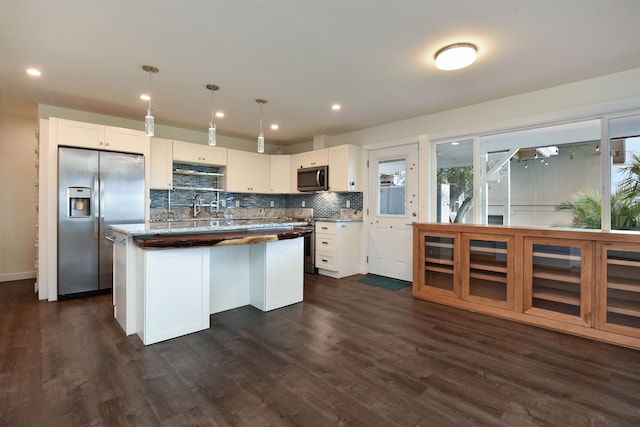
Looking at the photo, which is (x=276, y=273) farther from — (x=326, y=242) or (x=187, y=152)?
(x=187, y=152)

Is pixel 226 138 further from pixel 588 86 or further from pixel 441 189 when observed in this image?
pixel 588 86

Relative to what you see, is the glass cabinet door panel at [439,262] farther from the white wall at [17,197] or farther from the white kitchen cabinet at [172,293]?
the white wall at [17,197]

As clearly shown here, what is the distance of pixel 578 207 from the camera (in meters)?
3.29

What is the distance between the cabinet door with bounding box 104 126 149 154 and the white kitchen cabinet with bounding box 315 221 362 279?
2818mm

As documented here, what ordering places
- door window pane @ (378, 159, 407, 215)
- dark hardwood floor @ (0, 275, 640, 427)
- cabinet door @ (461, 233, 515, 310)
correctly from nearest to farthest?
dark hardwood floor @ (0, 275, 640, 427), cabinet door @ (461, 233, 515, 310), door window pane @ (378, 159, 407, 215)

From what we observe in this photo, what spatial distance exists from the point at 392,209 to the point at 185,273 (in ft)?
10.5

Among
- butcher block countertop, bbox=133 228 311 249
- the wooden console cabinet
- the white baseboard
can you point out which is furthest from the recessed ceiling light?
the wooden console cabinet

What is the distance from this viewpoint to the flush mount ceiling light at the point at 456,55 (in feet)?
7.93

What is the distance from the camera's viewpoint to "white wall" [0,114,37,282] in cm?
453

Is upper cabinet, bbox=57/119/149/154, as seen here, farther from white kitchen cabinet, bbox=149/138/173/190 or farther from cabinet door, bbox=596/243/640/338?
cabinet door, bbox=596/243/640/338

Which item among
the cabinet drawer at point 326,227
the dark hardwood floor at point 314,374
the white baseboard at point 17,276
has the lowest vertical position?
the dark hardwood floor at point 314,374

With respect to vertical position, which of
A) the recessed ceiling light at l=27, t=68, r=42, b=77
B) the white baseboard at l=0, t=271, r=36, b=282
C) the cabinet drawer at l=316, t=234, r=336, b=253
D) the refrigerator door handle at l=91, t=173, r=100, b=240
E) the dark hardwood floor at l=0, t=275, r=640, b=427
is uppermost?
the recessed ceiling light at l=27, t=68, r=42, b=77

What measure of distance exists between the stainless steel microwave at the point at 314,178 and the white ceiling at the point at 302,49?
149 centimetres

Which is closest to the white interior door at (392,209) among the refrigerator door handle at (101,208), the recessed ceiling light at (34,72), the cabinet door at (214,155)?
the cabinet door at (214,155)
